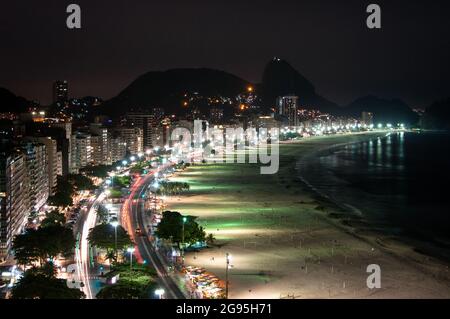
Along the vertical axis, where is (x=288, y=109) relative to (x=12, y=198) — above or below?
above

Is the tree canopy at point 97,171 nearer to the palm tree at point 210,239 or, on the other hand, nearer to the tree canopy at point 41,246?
the palm tree at point 210,239

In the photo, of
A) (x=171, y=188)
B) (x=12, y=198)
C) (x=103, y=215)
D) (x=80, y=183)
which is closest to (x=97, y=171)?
(x=80, y=183)

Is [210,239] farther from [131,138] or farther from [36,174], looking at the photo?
[131,138]

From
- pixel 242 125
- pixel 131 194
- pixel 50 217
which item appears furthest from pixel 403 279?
pixel 242 125

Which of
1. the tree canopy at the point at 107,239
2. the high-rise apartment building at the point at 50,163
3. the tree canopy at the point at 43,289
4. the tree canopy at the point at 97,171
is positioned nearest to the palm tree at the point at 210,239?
the tree canopy at the point at 107,239

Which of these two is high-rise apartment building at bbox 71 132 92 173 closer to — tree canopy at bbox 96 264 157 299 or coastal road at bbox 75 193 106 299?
coastal road at bbox 75 193 106 299

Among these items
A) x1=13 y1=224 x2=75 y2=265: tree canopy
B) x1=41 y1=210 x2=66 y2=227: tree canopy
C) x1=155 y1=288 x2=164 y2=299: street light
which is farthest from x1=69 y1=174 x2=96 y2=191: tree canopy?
x1=155 y1=288 x2=164 y2=299: street light
